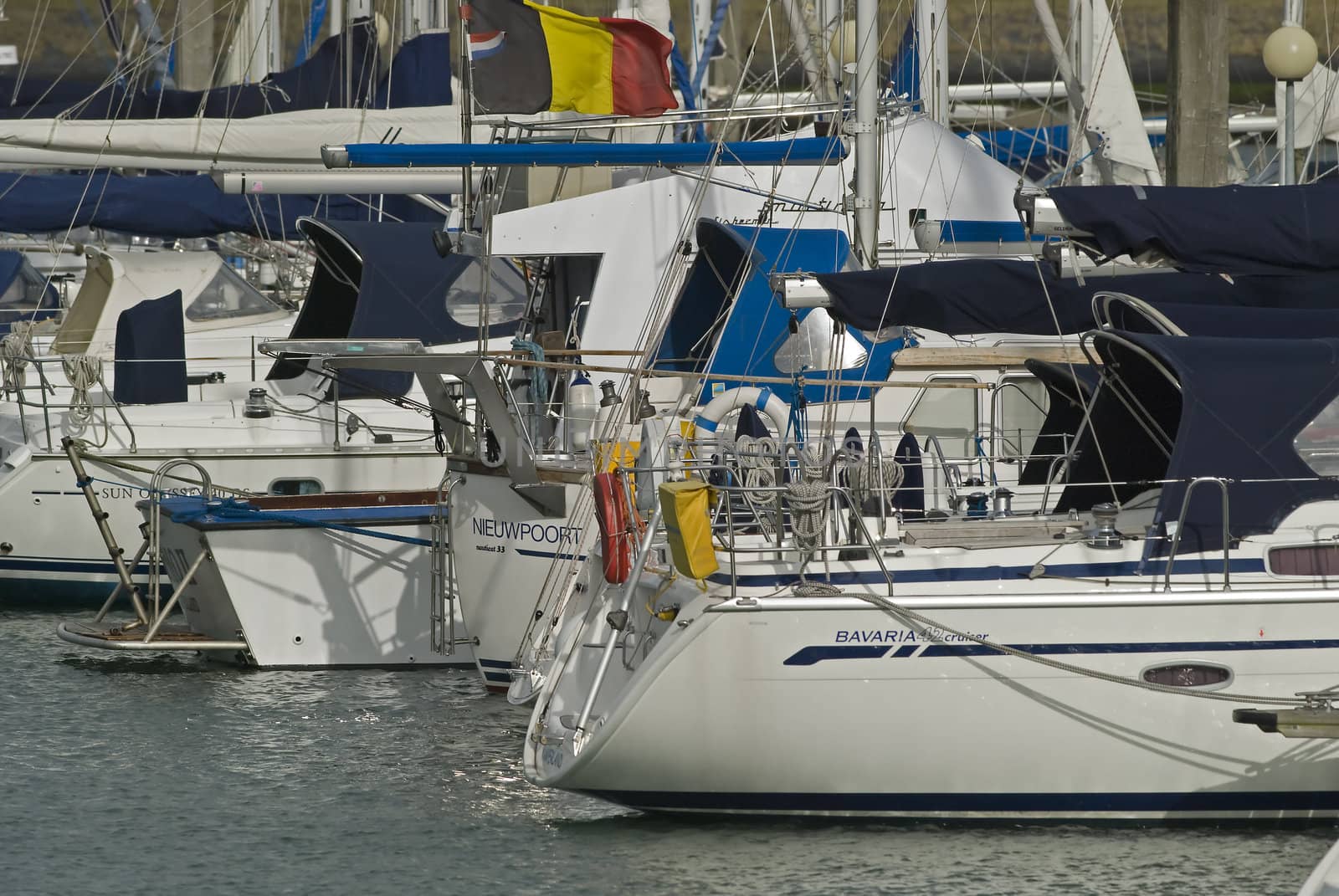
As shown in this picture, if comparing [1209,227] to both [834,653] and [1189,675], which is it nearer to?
[1189,675]

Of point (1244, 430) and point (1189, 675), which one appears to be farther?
point (1244, 430)

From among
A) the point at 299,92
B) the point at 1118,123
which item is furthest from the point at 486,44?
the point at 1118,123

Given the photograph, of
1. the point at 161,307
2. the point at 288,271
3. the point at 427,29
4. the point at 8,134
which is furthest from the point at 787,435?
the point at 288,271

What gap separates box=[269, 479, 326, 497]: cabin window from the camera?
1422cm

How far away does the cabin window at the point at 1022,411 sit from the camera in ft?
39.8

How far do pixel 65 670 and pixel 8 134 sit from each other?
6.17 meters

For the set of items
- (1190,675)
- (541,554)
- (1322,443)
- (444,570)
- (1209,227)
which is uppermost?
(1209,227)

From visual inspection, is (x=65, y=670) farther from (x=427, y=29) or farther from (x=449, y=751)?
(x=427, y=29)

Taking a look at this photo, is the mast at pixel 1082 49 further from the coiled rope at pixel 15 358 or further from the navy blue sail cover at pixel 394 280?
the coiled rope at pixel 15 358

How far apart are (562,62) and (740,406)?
272 cm

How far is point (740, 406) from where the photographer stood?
1043cm

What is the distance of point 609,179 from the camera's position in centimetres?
1448

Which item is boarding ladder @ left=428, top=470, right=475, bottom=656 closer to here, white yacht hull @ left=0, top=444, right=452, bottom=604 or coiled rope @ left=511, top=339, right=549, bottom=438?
coiled rope @ left=511, top=339, right=549, bottom=438

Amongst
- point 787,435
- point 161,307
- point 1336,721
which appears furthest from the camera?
point 161,307
